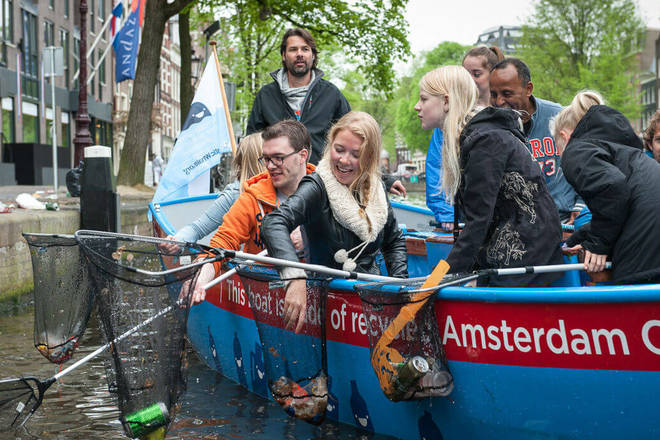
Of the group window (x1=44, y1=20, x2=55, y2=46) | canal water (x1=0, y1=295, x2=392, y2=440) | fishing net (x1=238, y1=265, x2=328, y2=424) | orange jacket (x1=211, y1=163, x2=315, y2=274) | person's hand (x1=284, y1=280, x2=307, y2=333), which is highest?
window (x1=44, y1=20, x2=55, y2=46)

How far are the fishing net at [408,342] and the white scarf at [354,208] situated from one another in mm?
642

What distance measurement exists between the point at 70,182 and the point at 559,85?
29.7 metres

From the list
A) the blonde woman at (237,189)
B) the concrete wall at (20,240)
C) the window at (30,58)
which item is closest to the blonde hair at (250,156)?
the blonde woman at (237,189)

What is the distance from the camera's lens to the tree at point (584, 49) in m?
36.0

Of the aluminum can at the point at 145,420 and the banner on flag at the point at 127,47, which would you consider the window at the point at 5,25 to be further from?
the aluminum can at the point at 145,420

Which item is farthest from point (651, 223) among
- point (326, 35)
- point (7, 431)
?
point (326, 35)

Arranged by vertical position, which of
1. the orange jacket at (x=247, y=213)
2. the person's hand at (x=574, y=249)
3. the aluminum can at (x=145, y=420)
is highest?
the orange jacket at (x=247, y=213)

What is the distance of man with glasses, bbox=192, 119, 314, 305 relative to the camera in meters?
4.79

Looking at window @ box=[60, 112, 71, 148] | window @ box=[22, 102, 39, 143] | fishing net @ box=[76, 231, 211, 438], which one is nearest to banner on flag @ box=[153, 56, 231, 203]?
fishing net @ box=[76, 231, 211, 438]

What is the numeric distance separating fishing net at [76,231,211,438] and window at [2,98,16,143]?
2385 centimetres

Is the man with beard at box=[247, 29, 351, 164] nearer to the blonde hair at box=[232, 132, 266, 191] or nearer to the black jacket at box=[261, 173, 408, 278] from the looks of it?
the blonde hair at box=[232, 132, 266, 191]

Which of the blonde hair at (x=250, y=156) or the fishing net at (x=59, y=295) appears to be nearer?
the fishing net at (x=59, y=295)

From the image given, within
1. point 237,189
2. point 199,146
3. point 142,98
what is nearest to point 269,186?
point 237,189

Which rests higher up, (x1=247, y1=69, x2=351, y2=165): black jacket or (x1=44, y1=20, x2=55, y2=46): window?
(x1=44, y1=20, x2=55, y2=46): window
